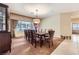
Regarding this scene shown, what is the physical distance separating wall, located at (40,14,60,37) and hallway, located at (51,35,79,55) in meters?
→ 0.30

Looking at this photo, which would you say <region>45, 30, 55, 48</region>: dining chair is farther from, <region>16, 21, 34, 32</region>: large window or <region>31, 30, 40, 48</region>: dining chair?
<region>16, 21, 34, 32</region>: large window

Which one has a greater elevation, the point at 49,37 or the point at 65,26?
the point at 65,26

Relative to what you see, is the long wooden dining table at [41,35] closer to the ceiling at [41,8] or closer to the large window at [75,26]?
the ceiling at [41,8]

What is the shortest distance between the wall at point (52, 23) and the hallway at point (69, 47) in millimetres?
302

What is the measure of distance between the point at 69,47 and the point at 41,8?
121cm

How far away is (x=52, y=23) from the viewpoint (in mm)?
3104

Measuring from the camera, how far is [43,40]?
3.22m

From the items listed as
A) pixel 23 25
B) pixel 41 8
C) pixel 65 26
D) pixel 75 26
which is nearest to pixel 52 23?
pixel 65 26

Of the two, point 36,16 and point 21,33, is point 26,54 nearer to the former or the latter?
point 21,33

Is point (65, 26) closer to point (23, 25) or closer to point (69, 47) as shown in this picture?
point (69, 47)

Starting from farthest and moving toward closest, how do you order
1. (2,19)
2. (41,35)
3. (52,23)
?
(41,35) < (52,23) < (2,19)

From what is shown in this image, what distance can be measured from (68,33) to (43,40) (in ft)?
2.24

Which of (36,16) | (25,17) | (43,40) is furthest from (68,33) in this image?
(25,17)

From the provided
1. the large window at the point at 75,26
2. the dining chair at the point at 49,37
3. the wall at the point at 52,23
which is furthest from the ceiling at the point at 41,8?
the dining chair at the point at 49,37
